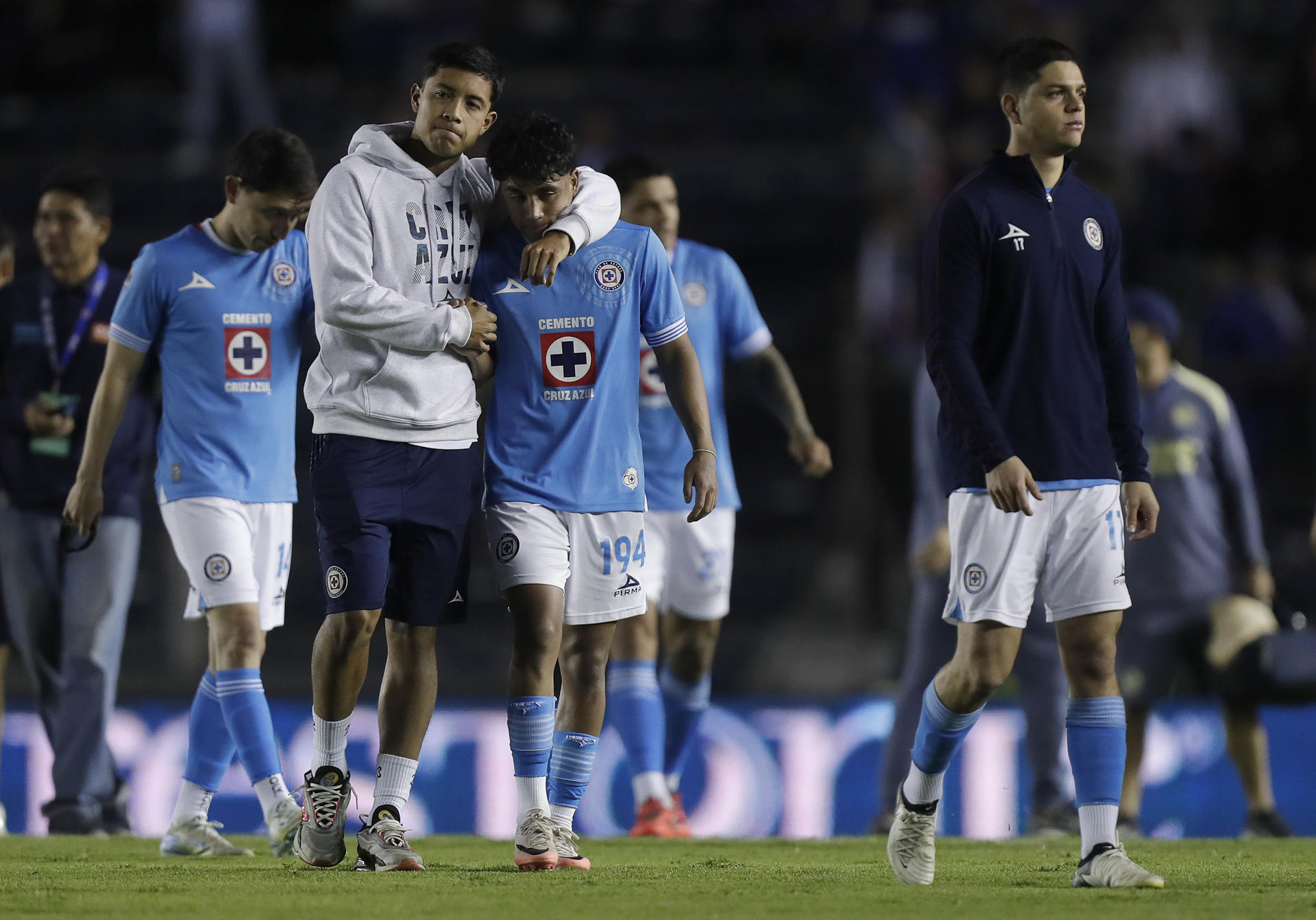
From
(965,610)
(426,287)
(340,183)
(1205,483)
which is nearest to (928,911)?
(965,610)

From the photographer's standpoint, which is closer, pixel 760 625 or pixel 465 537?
pixel 465 537

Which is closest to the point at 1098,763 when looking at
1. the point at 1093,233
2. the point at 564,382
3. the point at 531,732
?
the point at 1093,233

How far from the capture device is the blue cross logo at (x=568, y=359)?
5.45m

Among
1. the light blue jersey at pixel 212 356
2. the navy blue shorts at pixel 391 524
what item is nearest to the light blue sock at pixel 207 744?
the light blue jersey at pixel 212 356

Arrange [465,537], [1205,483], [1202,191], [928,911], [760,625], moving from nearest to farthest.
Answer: [928,911] → [465,537] → [1205,483] → [760,625] → [1202,191]

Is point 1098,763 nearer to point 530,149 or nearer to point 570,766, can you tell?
point 570,766

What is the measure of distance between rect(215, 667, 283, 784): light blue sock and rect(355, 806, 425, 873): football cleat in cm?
90

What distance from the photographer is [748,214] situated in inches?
576

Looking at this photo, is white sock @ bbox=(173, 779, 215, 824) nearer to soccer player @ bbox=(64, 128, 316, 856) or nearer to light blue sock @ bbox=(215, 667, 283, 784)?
soccer player @ bbox=(64, 128, 316, 856)

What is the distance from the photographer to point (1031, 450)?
5141mm

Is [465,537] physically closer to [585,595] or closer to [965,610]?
[585,595]

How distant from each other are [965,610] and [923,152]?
9.75 meters

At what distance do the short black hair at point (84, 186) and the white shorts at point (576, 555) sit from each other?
299cm

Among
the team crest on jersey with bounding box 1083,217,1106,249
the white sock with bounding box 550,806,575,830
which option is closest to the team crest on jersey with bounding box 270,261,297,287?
the white sock with bounding box 550,806,575,830
